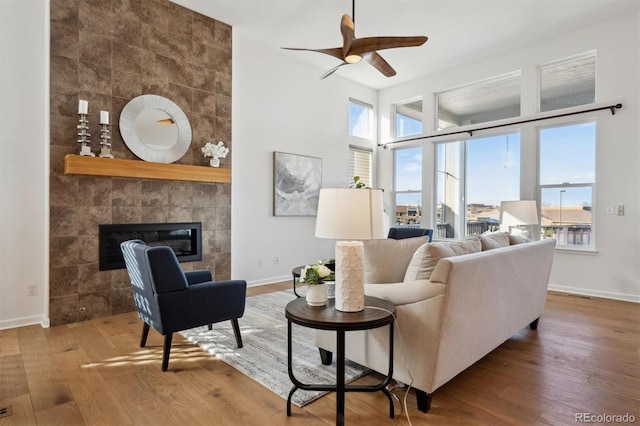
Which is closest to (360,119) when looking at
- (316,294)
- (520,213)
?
(520,213)

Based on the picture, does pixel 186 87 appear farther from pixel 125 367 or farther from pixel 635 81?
pixel 635 81

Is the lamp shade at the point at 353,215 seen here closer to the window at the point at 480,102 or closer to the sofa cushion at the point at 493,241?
the sofa cushion at the point at 493,241

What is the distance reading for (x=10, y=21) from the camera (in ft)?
11.1

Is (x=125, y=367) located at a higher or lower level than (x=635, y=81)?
lower

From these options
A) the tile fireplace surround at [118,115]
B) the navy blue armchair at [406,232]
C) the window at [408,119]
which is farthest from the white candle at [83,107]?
the window at [408,119]

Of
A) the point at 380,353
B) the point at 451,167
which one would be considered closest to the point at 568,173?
the point at 451,167


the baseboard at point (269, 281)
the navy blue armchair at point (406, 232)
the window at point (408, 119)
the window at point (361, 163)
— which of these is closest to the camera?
the baseboard at point (269, 281)

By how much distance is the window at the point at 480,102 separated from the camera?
554 centimetres

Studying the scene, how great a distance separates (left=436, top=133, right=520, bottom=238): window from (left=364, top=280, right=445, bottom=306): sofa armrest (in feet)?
13.8

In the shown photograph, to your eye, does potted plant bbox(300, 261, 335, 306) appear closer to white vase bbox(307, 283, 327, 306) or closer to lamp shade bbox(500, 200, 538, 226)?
white vase bbox(307, 283, 327, 306)

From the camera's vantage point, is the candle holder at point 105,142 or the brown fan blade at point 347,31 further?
the candle holder at point 105,142

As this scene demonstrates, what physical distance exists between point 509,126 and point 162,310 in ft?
17.5

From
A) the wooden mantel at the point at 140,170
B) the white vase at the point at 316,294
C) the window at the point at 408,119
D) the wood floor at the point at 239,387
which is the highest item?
the window at the point at 408,119

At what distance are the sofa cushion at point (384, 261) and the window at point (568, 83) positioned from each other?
4.27 meters
